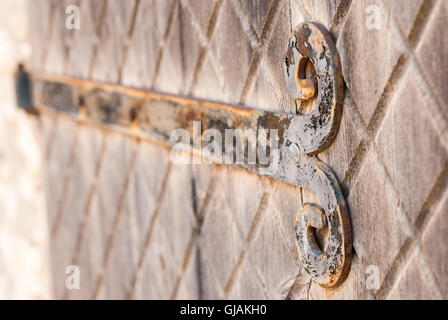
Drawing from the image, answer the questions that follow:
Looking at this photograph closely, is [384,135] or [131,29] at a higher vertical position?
[131,29]

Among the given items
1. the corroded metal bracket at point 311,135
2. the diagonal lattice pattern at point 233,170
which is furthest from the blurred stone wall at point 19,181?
the corroded metal bracket at point 311,135

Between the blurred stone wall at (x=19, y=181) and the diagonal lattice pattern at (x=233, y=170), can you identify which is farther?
the blurred stone wall at (x=19, y=181)

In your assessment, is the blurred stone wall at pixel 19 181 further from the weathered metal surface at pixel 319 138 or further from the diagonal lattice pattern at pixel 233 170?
the weathered metal surface at pixel 319 138

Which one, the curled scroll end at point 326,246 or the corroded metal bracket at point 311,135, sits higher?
the corroded metal bracket at point 311,135

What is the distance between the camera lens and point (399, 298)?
0.72 metres

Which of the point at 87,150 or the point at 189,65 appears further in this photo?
the point at 87,150

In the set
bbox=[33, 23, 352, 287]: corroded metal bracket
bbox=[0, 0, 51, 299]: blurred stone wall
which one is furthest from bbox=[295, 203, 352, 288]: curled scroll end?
bbox=[0, 0, 51, 299]: blurred stone wall

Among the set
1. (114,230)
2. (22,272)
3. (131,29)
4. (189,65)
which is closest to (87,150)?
(114,230)

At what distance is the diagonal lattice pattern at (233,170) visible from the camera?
65 centimetres

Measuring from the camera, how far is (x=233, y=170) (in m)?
1.03

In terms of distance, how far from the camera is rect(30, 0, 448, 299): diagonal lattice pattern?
0.65 m

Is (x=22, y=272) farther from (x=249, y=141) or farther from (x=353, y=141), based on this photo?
(x=353, y=141)

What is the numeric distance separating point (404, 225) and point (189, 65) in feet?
1.94

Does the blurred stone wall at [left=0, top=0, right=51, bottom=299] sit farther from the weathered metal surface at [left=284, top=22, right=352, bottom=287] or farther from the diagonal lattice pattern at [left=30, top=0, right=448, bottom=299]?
the weathered metal surface at [left=284, top=22, right=352, bottom=287]
